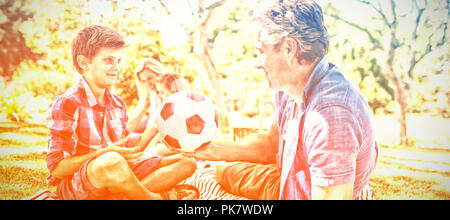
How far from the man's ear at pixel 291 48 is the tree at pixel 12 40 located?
199 centimetres

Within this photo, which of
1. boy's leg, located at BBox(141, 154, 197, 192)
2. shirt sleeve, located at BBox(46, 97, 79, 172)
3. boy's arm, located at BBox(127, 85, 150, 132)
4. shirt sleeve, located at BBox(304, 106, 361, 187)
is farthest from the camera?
boy's arm, located at BBox(127, 85, 150, 132)

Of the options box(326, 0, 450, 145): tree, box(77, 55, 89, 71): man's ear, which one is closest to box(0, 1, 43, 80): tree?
box(77, 55, 89, 71): man's ear

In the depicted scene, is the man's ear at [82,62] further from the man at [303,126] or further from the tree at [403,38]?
the tree at [403,38]

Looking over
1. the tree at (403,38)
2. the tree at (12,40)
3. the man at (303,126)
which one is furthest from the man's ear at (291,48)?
the tree at (12,40)

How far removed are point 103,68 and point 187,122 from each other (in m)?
0.81

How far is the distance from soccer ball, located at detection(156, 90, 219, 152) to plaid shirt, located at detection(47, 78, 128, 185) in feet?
1.50

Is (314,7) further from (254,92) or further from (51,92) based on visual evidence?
(51,92)

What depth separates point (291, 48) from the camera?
7.49 feet

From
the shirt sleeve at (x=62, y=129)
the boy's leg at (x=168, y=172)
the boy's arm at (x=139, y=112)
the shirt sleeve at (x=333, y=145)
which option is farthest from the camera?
the boy's arm at (x=139, y=112)

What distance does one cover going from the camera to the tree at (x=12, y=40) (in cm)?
247

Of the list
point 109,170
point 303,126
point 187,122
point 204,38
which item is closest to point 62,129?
point 109,170

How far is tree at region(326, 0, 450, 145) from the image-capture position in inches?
101

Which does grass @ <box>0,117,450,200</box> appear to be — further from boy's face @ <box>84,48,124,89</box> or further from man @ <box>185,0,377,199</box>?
boy's face @ <box>84,48,124,89</box>
